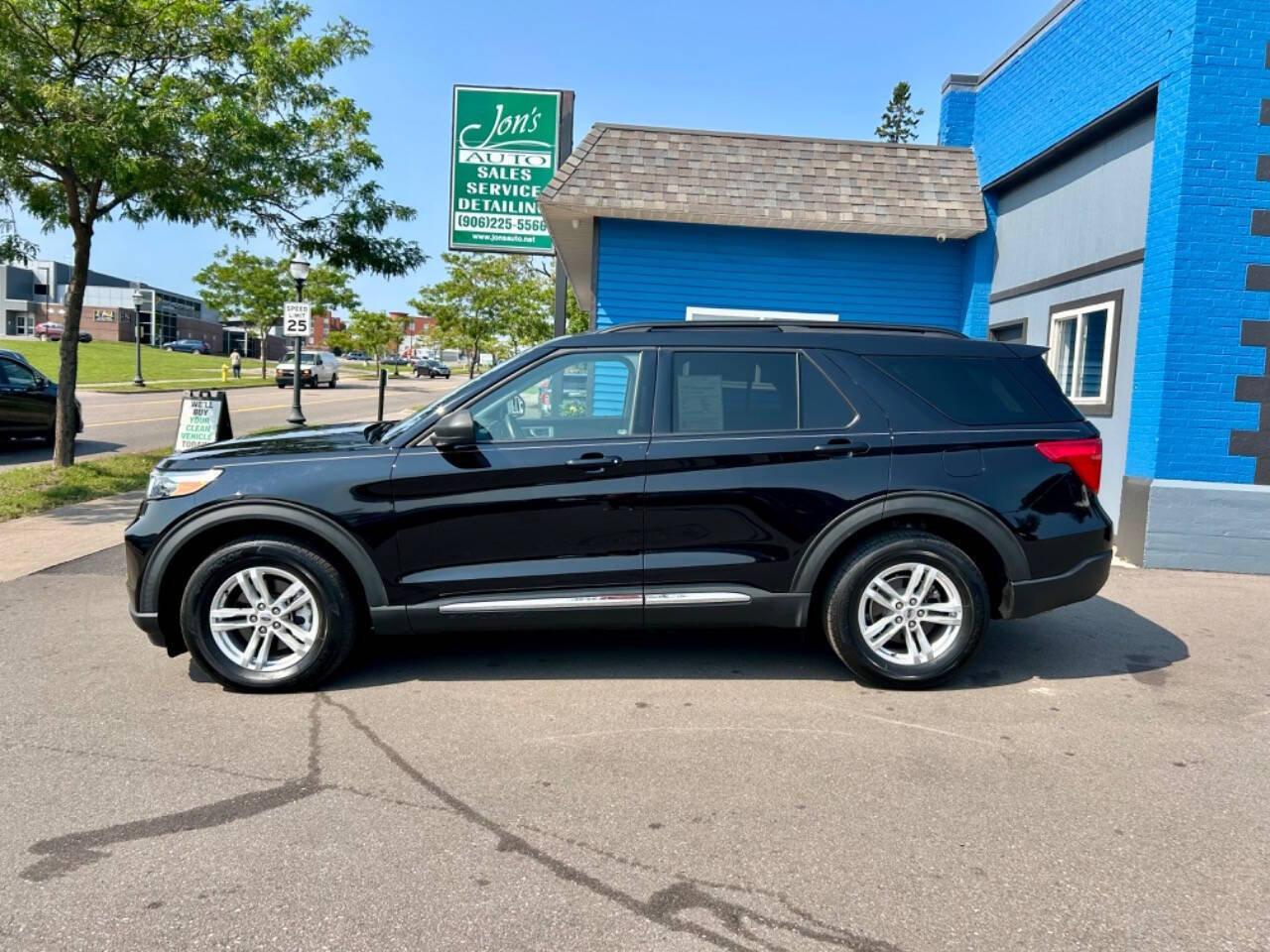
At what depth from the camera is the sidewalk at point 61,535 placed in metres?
7.68

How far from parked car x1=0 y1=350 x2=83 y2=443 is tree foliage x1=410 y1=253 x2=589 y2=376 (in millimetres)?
18874

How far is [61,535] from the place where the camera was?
8.76m

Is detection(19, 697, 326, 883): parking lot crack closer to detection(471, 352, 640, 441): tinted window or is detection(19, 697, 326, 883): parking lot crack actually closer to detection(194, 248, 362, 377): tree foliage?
detection(471, 352, 640, 441): tinted window

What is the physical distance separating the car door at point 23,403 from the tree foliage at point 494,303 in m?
18.9

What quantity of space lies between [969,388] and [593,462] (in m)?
2.06

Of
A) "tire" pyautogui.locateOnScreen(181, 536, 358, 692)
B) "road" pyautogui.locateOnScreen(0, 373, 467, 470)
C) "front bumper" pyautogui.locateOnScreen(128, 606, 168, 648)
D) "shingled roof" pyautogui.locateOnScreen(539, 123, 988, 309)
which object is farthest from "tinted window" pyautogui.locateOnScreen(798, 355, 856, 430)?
"road" pyautogui.locateOnScreen(0, 373, 467, 470)

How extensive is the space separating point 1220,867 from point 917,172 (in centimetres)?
985

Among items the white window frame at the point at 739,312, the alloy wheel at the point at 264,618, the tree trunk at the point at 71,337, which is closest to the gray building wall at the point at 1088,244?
the white window frame at the point at 739,312

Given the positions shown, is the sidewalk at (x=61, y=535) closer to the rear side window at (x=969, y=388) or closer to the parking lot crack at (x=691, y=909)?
the parking lot crack at (x=691, y=909)

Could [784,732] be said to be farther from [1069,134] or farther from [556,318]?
[556,318]

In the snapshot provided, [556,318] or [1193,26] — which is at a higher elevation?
[1193,26]

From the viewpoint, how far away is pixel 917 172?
11.5 metres

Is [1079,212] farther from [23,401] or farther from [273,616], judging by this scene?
[23,401]

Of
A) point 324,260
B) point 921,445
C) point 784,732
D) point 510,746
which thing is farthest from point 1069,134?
point 324,260
